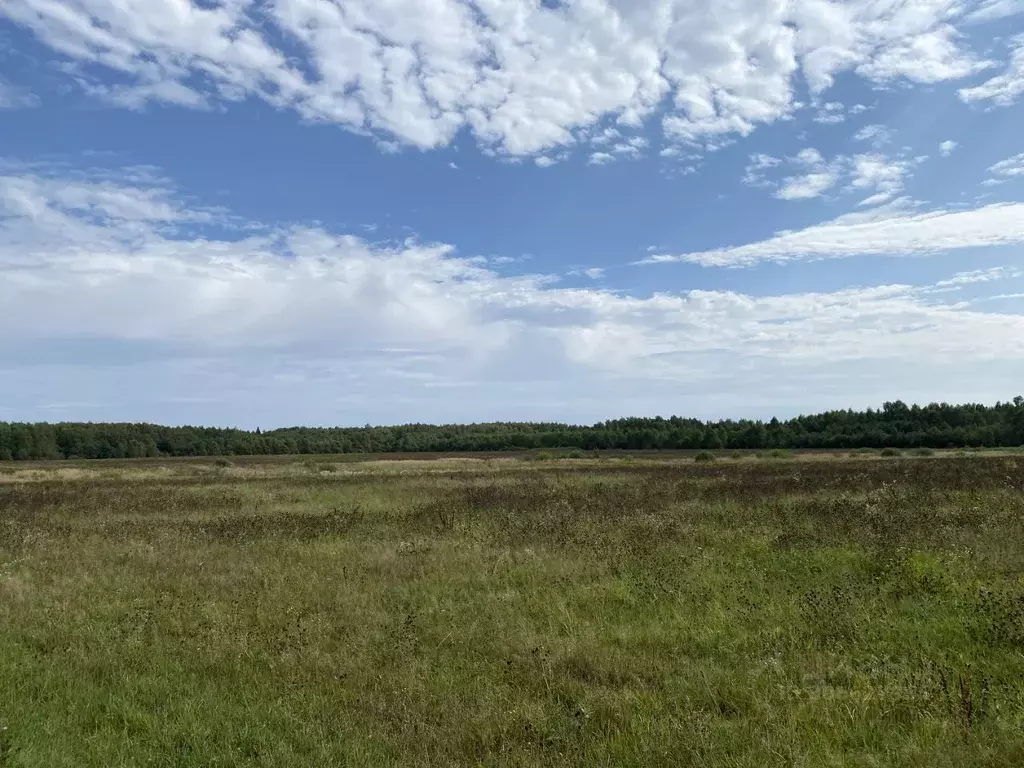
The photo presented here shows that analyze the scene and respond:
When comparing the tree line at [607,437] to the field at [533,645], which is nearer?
the field at [533,645]

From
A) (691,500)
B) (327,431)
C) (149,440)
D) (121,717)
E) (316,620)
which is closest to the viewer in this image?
(121,717)

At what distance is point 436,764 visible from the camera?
15.4 ft

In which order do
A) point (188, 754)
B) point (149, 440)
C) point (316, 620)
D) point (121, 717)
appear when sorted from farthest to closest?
point (149, 440) < point (316, 620) < point (121, 717) < point (188, 754)

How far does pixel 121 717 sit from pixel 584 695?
393 centimetres

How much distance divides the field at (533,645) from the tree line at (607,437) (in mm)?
80146

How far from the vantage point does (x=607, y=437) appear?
113 metres

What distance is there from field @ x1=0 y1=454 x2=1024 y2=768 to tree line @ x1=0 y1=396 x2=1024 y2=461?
8015 centimetres

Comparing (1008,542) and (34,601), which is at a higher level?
(1008,542)

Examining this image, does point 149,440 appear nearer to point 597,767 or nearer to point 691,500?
point 691,500

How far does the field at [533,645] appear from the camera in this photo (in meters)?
4.93

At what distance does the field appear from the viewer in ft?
16.2

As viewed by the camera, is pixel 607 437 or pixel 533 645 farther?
pixel 607 437

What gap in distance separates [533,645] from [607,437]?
107179mm

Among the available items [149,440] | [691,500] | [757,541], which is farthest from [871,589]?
[149,440]
